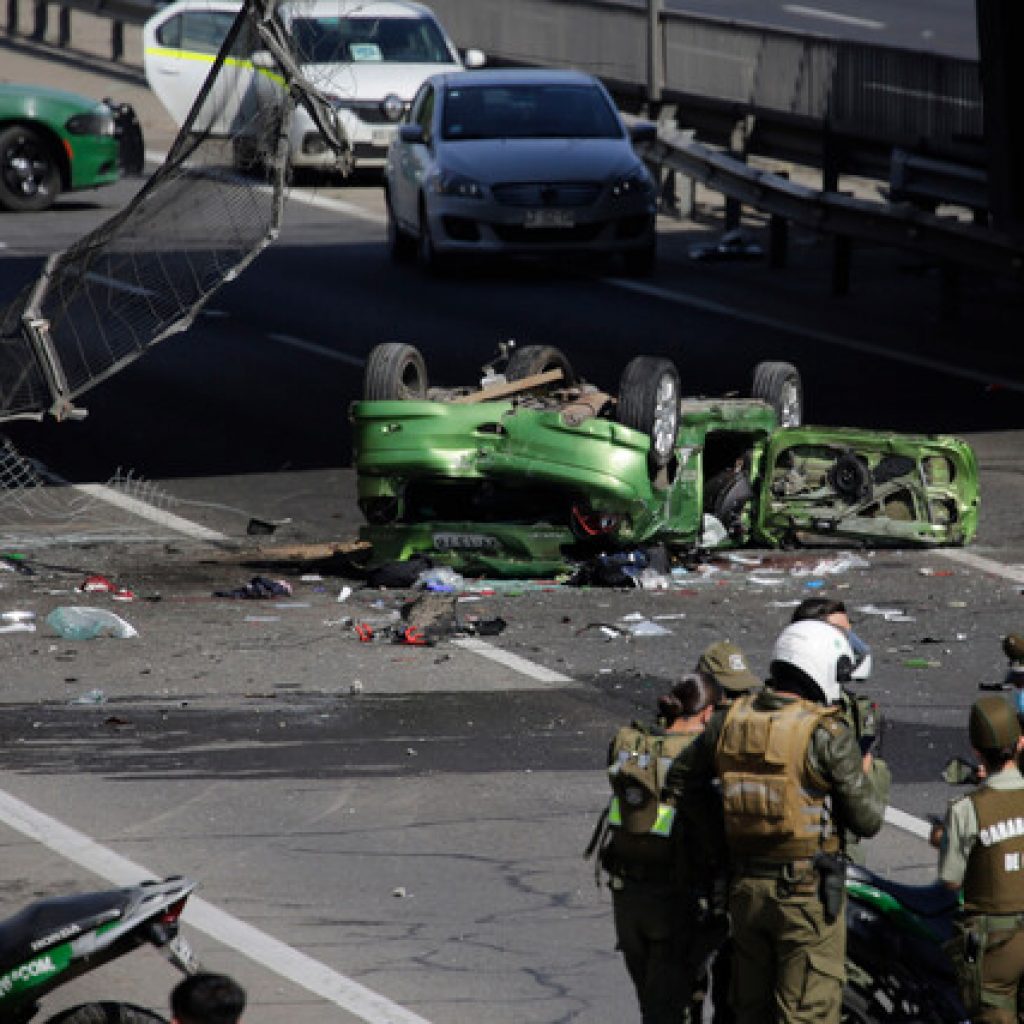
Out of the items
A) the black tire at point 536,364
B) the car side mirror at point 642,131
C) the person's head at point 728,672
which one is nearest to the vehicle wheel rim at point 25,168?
the car side mirror at point 642,131

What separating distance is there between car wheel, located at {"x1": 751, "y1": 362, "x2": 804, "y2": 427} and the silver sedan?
9.87 metres

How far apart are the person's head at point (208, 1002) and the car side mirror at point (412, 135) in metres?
21.9

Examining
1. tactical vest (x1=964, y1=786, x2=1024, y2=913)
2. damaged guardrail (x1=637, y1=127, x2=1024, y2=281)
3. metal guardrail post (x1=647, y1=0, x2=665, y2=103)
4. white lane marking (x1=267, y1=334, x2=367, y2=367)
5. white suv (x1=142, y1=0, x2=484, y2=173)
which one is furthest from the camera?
white suv (x1=142, y1=0, x2=484, y2=173)

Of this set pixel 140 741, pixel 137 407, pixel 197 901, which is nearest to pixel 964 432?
pixel 137 407

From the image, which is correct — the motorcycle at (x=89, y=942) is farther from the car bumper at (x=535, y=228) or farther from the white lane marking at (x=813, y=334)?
the car bumper at (x=535, y=228)

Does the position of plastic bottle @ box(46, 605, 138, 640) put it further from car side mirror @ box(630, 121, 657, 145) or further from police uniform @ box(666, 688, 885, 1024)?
car side mirror @ box(630, 121, 657, 145)

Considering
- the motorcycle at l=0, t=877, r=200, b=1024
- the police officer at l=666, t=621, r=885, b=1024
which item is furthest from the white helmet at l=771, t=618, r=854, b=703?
the motorcycle at l=0, t=877, r=200, b=1024

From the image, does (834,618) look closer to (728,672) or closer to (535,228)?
(728,672)

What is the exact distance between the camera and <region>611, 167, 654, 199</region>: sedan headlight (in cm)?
2781

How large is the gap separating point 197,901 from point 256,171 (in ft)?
21.4

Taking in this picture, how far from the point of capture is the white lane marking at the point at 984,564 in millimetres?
16469

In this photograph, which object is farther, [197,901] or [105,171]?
[105,171]

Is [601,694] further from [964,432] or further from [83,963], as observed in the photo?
[964,432]

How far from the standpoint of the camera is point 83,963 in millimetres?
7648
